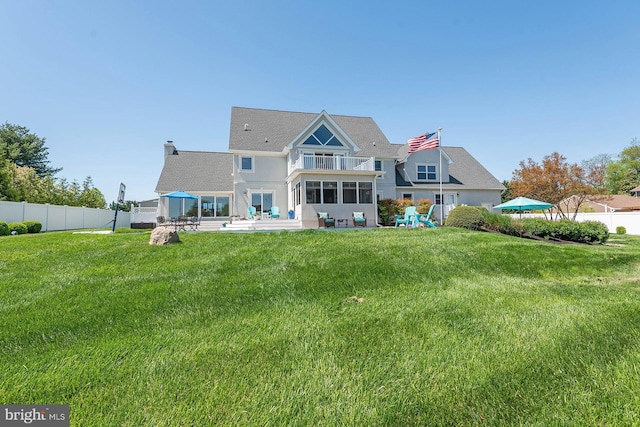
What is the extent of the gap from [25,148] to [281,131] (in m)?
42.8

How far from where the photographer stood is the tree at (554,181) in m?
22.7

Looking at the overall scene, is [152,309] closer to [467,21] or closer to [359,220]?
[359,220]

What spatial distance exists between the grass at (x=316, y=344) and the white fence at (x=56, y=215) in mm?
13721

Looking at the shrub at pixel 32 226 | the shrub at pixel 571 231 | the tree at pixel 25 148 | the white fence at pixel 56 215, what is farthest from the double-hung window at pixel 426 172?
the tree at pixel 25 148

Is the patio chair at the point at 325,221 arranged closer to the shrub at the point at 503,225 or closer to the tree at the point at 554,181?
the shrub at the point at 503,225

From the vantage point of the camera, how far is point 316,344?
295 centimetres

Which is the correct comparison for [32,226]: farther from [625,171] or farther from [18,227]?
[625,171]

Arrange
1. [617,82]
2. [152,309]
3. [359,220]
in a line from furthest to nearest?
[359,220] < [617,82] < [152,309]

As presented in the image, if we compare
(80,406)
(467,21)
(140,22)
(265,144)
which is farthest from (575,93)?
(80,406)

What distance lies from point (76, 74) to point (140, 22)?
4240 millimetres

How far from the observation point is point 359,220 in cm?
1720

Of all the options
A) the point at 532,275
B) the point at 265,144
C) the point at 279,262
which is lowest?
the point at 532,275

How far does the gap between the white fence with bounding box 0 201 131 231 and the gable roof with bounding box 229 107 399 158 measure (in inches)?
477

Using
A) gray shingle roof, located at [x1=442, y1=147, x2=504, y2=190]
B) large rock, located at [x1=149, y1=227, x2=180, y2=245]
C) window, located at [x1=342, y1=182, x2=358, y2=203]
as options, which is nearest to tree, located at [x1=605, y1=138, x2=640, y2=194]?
gray shingle roof, located at [x1=442, y1=147, x2=504, y2=190]
